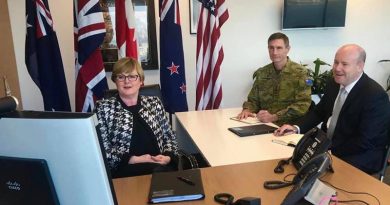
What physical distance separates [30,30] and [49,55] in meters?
0.24

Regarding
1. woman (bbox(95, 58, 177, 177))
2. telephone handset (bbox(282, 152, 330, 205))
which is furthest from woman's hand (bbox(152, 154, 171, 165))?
telephone handset (bbox(282, 152, 330, 205))

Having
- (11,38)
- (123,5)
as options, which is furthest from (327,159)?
(11,38)

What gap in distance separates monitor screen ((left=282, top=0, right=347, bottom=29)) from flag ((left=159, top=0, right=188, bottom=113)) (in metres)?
1.46

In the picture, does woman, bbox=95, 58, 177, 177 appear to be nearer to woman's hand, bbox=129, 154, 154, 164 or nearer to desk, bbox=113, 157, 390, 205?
woman's hand, bbox=129, 154, 154, 164

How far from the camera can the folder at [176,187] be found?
1259 millimetres

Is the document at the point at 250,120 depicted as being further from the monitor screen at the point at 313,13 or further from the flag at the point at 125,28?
the monitor screen at the point at 313,13

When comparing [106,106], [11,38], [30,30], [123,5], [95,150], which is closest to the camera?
[95,150]

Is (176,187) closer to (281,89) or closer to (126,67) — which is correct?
(126,67)

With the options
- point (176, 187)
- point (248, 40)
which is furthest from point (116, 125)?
point (248, 40)

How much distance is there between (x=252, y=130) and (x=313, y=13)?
2295mm

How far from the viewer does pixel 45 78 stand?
2697mm

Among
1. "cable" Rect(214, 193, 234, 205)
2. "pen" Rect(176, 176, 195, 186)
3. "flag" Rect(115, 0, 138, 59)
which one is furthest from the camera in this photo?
"flag" Rect(115, 0, 138, 59)

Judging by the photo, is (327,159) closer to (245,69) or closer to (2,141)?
(2,141)

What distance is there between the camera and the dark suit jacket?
193cm
